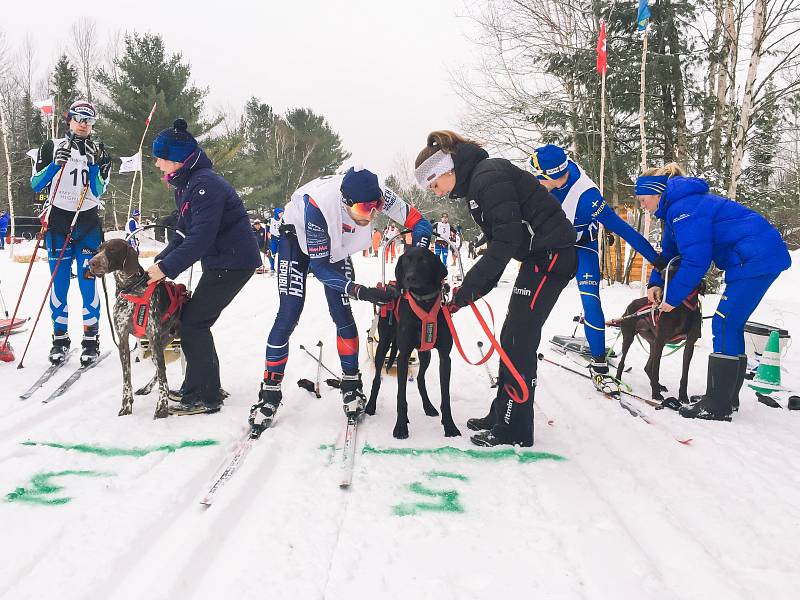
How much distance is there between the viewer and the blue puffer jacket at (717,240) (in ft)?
11.7

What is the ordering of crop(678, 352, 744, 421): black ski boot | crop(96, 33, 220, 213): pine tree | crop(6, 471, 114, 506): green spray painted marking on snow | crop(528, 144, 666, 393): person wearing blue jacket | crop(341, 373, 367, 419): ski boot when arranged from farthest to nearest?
crop(96, 33, 220, 213): pine tree < crop(528, 144, 666, 393): person wearing blue jacket < crop(678, 352, 744, 421): black ski boot < crop(341, 373, 367, 419): ski boot < crop(6, 471, 114, 506): green spray painted marking on snow

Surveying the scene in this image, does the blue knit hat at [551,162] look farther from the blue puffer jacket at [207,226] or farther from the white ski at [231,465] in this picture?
the white ski at [231,465]

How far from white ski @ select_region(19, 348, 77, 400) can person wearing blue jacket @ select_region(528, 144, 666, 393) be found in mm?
4304

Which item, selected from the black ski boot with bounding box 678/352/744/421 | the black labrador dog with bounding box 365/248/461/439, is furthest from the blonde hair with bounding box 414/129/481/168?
the black ski boot with bounding box 678/352/744/421

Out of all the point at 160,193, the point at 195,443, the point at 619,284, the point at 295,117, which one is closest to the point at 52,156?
the point at 195,443

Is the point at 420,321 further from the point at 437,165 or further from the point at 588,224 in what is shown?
the point at 588,224

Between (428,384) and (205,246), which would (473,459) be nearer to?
(428,384)

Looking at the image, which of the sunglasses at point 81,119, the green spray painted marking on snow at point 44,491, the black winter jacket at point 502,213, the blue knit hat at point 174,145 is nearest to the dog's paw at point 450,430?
the black winter jacket at point 502,213

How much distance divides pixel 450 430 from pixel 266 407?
4.08 feet

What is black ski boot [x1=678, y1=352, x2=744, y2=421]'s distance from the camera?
3516 mm

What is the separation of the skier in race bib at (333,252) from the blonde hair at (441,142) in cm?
37

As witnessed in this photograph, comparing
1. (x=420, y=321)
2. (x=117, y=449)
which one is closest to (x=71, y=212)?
(x=117, y=449)

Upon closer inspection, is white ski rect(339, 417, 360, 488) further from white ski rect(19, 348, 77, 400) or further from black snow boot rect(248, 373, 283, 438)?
white ski rect(19, 348, 77, 400)

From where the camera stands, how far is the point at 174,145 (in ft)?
10.9
